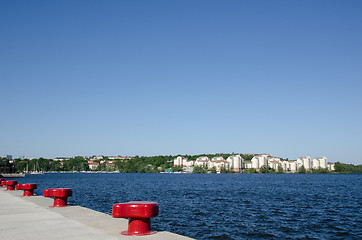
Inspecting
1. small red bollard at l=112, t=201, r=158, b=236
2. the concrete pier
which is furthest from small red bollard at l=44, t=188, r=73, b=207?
small red bollard at l=112, t=201, r=158, b=236

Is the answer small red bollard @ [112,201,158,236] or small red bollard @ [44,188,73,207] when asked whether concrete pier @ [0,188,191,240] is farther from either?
small red bollard @ [44,188,73,207]

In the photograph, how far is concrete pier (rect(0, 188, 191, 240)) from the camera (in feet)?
24.9

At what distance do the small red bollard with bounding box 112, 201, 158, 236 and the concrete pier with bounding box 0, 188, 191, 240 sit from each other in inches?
12.6

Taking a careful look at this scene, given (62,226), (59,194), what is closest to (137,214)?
(62,226)

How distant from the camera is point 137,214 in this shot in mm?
7758

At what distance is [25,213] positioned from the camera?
11.7 meters

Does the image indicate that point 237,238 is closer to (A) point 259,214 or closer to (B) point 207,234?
(B) point 207,234

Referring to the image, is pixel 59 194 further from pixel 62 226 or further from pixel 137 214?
pixel 137 214

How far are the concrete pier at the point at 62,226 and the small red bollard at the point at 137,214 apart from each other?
0.32m

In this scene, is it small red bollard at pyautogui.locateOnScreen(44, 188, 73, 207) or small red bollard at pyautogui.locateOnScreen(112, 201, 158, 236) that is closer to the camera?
small red bollard at pyautogui.locateOnScreen(112, 201, 158, 236)

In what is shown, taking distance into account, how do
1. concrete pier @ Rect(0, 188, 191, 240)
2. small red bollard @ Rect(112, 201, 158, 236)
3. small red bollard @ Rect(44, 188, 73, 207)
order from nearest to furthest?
concrete pier @ Rect(0, 188, 191, 240) < small red bollard @ Rect(112, 201, 158, 236) < small red bollard @ Rect(44, 188, 73, 207)

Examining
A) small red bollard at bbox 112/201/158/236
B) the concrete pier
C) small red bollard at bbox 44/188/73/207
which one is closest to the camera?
the concrete pier

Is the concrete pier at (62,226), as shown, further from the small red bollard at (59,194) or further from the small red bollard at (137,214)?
the small red bollard at (59,194)

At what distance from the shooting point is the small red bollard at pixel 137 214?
7746 mm
